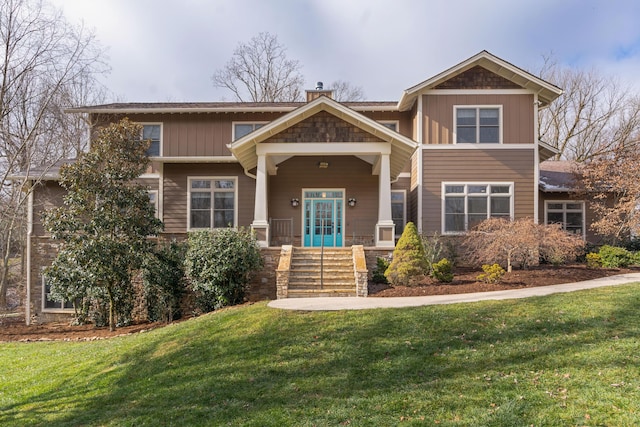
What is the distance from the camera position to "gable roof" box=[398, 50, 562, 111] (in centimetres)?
1453

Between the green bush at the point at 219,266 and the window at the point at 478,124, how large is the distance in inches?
334

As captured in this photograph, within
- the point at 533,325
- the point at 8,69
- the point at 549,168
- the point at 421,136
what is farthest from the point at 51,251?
the point at 549,168

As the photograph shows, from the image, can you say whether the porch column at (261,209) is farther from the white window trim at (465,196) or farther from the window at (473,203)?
the window at (473,203)

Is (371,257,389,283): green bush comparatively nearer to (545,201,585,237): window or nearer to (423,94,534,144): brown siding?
(423,94,534,144): brown siding

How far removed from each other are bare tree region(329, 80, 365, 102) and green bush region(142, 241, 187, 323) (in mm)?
27502

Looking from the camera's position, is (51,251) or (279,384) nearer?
(279,384)

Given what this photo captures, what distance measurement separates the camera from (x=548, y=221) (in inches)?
656

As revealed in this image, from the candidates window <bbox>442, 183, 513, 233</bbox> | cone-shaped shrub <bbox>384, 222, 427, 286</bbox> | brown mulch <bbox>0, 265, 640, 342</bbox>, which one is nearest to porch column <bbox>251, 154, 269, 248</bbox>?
brown mulch <bbox>0, 265, 640, 342</bbox>

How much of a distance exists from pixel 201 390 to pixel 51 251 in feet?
40.0

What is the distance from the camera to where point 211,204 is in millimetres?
16125

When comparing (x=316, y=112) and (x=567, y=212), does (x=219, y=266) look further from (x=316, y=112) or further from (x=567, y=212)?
(x=567, y=212)

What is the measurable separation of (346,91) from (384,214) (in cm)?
2666

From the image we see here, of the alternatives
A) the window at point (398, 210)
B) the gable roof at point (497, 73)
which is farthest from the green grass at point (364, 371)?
the gable roof at point (497, 73)

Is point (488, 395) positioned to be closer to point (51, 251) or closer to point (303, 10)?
point (303, 10)
